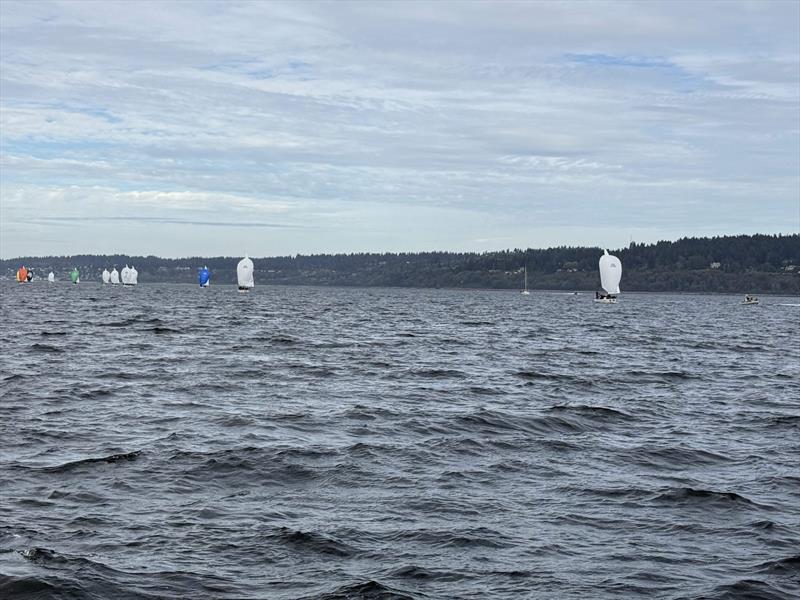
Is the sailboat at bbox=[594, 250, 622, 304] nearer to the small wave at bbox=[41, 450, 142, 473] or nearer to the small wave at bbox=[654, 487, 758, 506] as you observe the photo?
the small wave at bbox=[654, 487, 758, 506]

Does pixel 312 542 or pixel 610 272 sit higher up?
pixel 610 272

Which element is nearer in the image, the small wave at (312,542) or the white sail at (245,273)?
the small wave at (312,542)

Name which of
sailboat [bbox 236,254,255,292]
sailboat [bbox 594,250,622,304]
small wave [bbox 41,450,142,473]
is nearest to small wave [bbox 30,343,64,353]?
small wave [bbox 41,450,142,473]

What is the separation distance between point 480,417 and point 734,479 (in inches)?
273

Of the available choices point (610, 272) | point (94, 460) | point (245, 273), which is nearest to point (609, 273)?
point (610, 272)

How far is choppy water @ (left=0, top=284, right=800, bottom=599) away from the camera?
421 inches

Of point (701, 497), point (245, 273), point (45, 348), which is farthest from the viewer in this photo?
point (245, 273)

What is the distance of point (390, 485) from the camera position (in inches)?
591

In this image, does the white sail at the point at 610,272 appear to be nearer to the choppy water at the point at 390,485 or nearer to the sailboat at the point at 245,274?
the sailboat at the point at 245,274

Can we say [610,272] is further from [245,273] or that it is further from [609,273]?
[245,273]

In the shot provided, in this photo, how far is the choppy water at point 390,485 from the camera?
10695 millimetres

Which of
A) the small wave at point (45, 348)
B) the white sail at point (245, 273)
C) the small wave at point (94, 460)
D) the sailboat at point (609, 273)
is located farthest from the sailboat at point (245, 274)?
the small wave at point (94, 460)

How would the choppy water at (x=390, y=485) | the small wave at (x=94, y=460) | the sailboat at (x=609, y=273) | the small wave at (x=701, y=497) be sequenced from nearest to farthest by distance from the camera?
the choppy water at (x=390, y=485) → the small wave at (x=701, y=497) → the small wave at (x=94, y=460) → the sailboat at (x=609, y=273)

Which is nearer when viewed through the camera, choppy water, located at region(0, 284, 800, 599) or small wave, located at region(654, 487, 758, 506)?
choppy water, located at region(0, 284, 800, 599)
